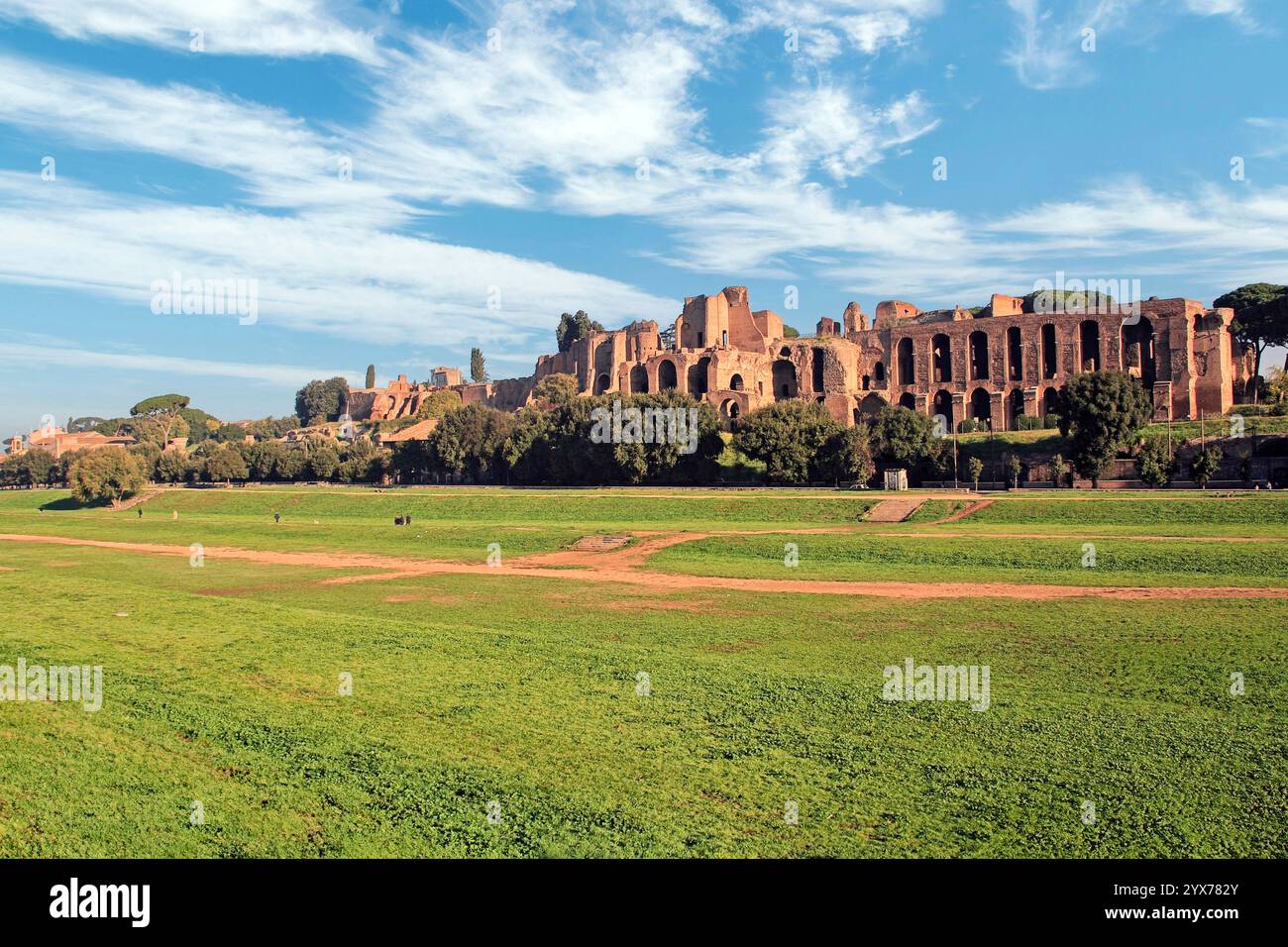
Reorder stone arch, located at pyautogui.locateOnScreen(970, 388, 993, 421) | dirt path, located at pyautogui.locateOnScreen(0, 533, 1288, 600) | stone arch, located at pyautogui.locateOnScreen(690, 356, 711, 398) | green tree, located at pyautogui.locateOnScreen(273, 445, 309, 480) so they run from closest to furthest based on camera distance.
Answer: dirt path, located at pyautogui.locateOnScreen(0, 533, 1288, 600)
stone arch, located at pyautogui.locateOnScreen(970, 388, 993, 421)
stone arch, located at pyautogui.locateOnScreen(690, 356, 711, 398)
green tree, located at pyautogui.locateOnScreen(273, 445, 309, 480)

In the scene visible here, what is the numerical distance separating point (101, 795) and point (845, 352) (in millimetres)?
73469

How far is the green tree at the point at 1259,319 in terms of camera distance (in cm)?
6669

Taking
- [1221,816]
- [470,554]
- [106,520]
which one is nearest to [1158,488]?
[470,554]

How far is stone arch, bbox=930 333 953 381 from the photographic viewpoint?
75.8 metres

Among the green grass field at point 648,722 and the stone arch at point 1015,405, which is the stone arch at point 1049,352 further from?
the green grass field at point 648,722

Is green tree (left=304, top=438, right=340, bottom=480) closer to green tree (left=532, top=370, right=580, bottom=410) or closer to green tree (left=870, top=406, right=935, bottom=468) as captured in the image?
green tree (left=532, top=370, right=580, bottom=410)

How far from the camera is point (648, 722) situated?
1084 cm

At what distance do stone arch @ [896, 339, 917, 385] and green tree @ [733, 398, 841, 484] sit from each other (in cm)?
2672

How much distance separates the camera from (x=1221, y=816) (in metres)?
7.71

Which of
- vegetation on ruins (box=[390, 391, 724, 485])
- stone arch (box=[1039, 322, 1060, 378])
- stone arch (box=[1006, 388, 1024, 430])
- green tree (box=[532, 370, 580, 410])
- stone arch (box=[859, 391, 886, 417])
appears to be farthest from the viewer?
green tree (box=[532, 370, 580, 410])

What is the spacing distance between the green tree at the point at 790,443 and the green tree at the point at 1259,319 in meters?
35.1

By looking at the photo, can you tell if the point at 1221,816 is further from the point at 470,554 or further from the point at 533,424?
the point at 533,424

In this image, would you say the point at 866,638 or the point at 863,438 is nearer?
the point at 866,638

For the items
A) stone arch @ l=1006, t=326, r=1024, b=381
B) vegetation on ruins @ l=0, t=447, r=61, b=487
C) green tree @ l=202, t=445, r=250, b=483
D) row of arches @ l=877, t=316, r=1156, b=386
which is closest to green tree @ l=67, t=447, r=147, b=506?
green tree @ l=202, t=445, r=250, b=483
